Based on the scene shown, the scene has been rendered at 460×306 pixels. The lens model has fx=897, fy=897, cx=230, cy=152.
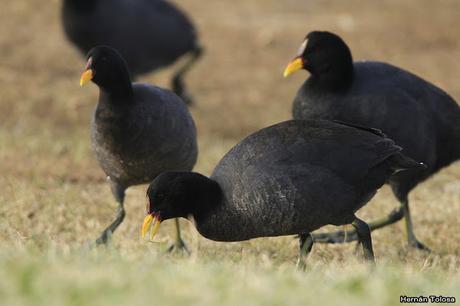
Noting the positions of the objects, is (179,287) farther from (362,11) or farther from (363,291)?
(362,11)

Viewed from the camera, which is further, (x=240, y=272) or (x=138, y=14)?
(x=138, y=14)

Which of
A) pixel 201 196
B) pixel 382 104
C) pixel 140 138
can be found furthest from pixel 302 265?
pixel 382 104

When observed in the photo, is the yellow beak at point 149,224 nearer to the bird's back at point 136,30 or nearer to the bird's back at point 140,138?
the bird's back at point 140,138

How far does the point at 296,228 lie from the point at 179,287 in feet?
5.09

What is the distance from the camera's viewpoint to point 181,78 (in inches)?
525

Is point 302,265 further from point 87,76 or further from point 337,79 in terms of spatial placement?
point 87,76

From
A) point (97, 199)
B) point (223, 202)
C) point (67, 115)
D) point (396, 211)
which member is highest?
point (223, 202)

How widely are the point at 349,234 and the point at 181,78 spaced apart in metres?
6.94

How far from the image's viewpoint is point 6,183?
301 inches

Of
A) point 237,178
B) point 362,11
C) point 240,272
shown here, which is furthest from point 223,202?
point 362,11

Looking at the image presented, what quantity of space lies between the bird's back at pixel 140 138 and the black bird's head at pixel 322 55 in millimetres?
917

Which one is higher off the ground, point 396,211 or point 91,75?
point 91,75

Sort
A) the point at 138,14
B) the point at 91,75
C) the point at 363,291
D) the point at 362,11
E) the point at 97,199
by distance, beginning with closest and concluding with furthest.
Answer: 1. the point at 363,291
2. the point at 91,75
3. the point at 97,199
4. the point at 138,14
5. the point at 362,11

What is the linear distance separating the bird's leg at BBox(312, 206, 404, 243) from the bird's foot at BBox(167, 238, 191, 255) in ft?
3.11
